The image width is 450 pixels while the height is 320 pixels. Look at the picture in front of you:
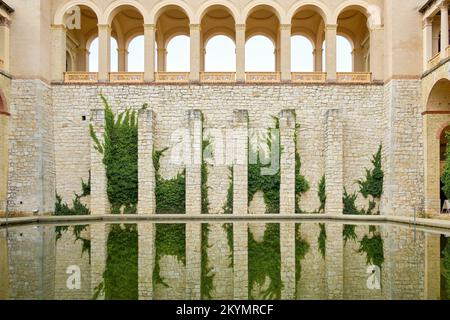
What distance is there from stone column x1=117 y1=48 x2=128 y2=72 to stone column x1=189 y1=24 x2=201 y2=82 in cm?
551

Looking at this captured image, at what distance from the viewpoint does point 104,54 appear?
21109mm

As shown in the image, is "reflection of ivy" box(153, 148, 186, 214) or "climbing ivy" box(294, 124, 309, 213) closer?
"reflection of ivy" box(153, 148, 186, 214)

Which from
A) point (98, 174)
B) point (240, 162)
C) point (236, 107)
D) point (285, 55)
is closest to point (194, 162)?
point (240, 162)

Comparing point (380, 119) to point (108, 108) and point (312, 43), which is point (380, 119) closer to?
Answer: point (312, 43)

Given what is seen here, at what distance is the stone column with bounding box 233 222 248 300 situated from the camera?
6.40m

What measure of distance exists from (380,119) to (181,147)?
8.83 meters

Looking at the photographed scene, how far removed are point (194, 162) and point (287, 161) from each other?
12.9ft

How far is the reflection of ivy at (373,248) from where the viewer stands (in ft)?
28.9

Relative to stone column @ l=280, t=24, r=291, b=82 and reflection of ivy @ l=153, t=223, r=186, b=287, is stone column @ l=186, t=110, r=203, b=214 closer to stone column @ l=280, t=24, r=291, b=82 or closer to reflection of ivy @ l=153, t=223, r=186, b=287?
reflection of ivy @ l=153, t=223, r=186, b=287

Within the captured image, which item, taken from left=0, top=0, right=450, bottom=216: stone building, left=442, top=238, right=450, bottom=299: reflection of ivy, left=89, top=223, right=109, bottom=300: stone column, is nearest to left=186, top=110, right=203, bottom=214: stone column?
left=0, top=0, right=450, bottom=216: stone building

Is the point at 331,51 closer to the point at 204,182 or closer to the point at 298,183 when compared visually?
the point at 298,183

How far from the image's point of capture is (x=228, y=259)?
8.95 m

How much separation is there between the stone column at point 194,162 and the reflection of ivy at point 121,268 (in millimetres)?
6650
